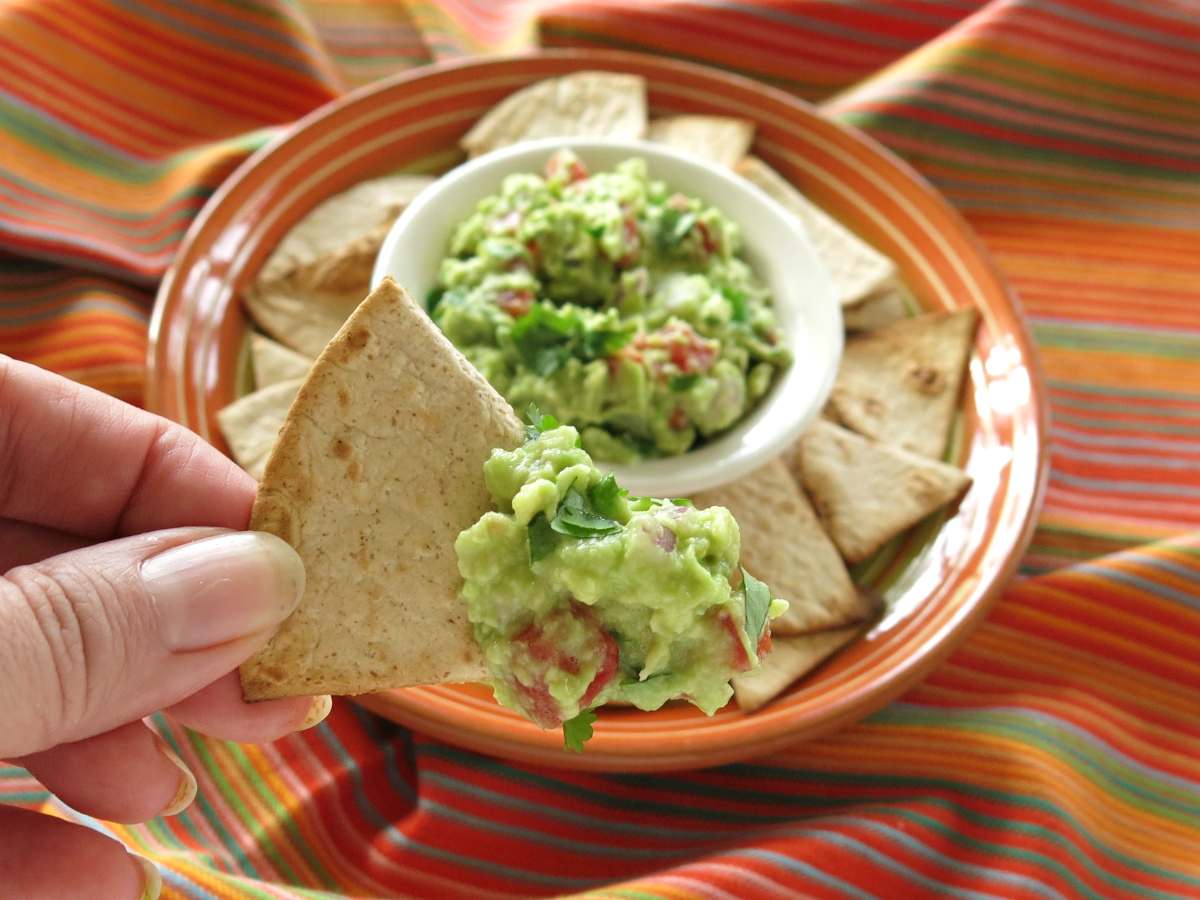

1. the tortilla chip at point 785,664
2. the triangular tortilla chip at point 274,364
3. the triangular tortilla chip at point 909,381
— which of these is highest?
the triangular tortilla chip at point 909,381

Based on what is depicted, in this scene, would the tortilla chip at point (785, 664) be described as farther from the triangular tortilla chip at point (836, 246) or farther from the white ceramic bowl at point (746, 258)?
the triangular tortilla chip at point (836, 246)

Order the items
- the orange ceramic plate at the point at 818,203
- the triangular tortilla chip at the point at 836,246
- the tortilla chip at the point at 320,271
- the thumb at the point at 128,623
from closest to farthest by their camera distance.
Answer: the thumb at the point at 128,623
the orange ceramic plate at the point at 818,203
the tortilla chip at the point at 320,271
the triangular tortilla chip at the point at 836,246

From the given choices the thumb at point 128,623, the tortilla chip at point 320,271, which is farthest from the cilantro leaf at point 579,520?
the tortilla chip at point 320,271

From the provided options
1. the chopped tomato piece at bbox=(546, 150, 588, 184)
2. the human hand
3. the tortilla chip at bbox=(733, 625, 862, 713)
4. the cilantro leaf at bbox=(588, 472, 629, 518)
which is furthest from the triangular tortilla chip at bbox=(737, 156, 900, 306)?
the human hand

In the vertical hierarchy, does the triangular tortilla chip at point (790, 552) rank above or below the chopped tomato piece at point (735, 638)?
below

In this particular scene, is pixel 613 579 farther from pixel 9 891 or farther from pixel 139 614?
pixel 9 891

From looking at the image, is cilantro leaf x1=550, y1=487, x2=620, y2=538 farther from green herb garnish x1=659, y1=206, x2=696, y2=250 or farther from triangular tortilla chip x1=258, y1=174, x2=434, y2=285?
triangular tortilla chip x1=258, y1=174, x2=434, y2=285

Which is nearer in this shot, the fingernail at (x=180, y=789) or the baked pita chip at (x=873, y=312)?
the fingernail at (x=180, y=789)

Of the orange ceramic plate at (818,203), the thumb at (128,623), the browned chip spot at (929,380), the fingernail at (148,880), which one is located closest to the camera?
the thumb at (128,623)
